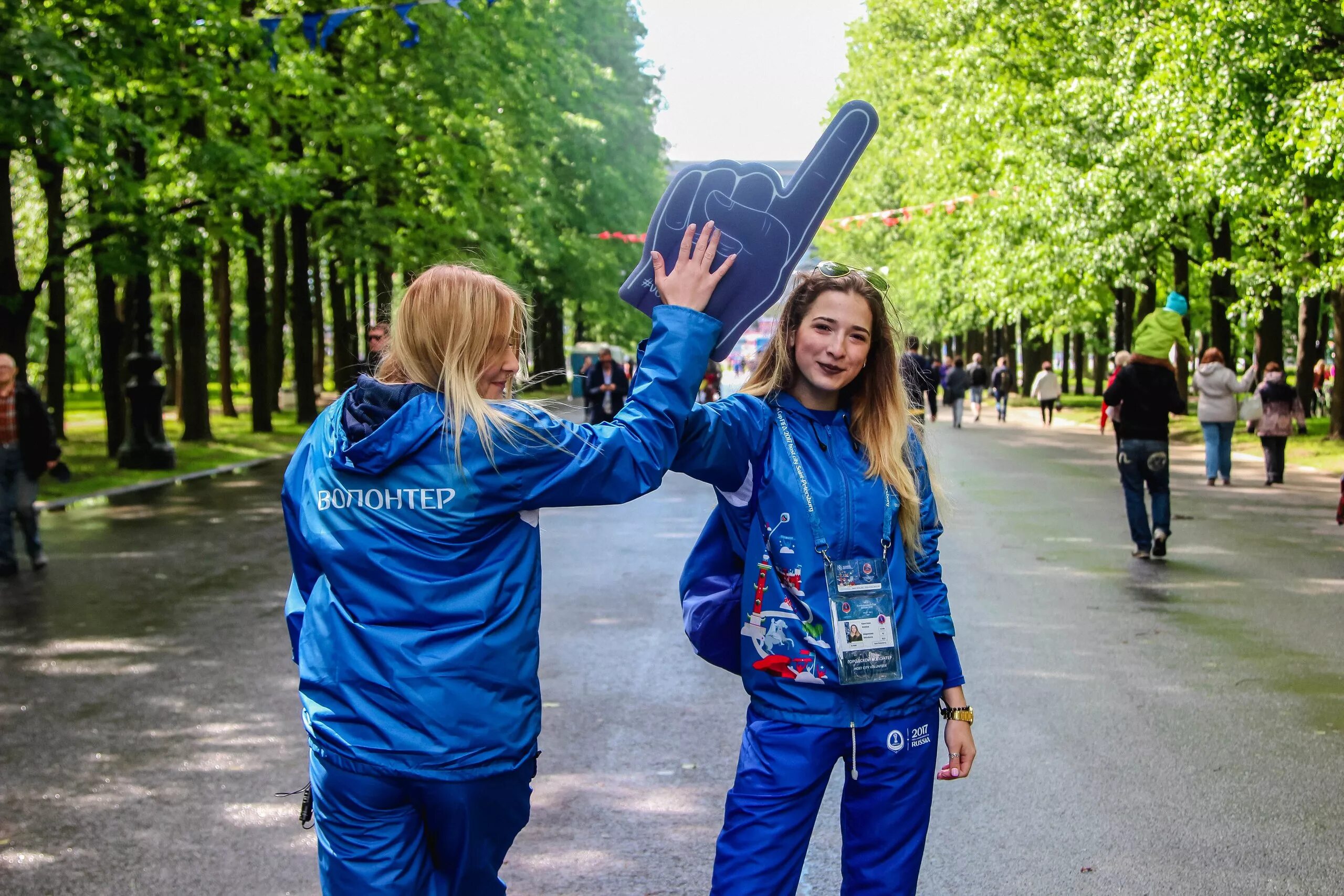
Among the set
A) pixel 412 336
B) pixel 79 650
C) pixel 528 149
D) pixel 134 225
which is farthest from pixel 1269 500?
pixel 528 149

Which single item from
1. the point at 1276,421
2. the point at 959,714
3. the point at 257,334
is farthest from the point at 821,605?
the point at 257,334

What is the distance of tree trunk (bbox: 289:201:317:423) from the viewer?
2886 cm

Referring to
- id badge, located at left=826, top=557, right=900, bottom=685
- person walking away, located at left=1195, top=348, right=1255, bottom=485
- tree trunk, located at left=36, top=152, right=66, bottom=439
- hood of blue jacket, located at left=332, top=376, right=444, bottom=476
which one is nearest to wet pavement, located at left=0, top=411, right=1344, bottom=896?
id badge, located at left=826, top=557, right=900, bottom=685

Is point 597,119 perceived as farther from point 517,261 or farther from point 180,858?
point 180,858

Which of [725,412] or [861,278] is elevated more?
[861,278]

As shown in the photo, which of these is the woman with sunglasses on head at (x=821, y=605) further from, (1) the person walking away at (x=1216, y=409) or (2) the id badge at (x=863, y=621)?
(1) the person walking away at (x=1216, y=409)

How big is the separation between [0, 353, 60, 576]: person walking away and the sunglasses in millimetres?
9124

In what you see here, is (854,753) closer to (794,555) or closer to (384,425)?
(794,555)

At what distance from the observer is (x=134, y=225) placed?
1847 cm

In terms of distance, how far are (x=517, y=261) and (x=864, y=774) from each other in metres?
34.2

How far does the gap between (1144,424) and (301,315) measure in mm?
21939

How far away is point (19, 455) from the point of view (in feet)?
36.4

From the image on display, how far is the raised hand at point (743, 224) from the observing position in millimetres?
2740

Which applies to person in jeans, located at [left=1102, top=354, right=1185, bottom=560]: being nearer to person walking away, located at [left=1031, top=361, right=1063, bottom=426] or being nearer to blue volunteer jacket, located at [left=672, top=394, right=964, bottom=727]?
blue volunteer jacket, located at [left=672, top=394, right=964, bottom=727]
